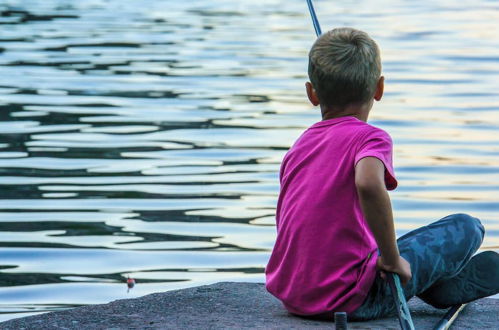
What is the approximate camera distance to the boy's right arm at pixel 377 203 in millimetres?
3877

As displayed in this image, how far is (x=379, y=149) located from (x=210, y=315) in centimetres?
96

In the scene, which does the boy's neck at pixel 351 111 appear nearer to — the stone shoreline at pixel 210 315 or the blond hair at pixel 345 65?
the blond hair at pixel 345 65

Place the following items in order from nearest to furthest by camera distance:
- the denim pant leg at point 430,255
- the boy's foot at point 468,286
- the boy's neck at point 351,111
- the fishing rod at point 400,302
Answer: the fishing rod at point 400,302 < the boy's neck at point 351,111 < the denim pant leg at point 430,255 < the boy's foot at point 468,286

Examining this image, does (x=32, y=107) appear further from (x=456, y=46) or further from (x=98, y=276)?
(x=456, y=46)

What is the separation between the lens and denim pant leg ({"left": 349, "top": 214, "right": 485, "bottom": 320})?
4.26 m

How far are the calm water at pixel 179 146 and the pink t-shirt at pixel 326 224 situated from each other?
6.67 ft

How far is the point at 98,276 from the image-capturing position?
6.48m

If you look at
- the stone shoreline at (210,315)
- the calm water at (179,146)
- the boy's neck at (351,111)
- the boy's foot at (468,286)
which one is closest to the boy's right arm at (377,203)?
the boy's neck at (351,111)

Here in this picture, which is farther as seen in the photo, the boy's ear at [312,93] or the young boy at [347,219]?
the boy's ear at [312,93]

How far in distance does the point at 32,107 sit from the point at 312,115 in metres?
2.83

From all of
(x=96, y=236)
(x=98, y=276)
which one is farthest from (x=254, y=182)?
(x=98, y=276)

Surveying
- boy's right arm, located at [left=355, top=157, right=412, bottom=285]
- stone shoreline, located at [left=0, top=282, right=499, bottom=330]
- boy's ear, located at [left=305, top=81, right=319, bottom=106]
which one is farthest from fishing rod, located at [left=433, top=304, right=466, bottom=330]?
boy's ear, located at [left=305, top=81, right=319, bottom=106]

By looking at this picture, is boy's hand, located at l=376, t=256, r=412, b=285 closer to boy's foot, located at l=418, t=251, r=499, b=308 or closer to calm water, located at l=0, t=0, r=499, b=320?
boy's foot, located at l=418, t=251, r=499, b=308

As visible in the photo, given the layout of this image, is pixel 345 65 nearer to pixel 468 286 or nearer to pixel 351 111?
pixel 351 111
